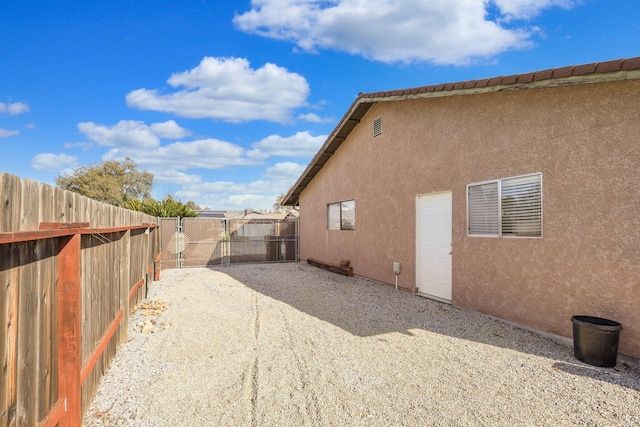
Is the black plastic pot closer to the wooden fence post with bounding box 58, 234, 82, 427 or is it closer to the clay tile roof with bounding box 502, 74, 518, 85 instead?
the clay tile roof with bounding box 502, 74, 518, 85

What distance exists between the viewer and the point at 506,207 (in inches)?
235

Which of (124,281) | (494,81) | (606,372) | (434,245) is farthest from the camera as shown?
(434,245)

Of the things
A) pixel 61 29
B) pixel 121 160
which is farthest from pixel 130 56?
pixel 121 160

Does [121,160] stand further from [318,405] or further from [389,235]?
[318,405]

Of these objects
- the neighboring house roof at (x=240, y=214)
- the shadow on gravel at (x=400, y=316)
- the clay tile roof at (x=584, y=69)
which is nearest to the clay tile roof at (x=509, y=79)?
the clay tile roof at (x=584, y=69)

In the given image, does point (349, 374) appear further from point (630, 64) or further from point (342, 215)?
point (342, 215)

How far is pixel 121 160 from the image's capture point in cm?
3697

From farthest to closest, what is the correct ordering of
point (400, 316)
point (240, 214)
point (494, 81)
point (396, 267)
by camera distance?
1. point (240, 214)
2. point (396, 267)
3. point (400, 316)
4. point (494, 81)

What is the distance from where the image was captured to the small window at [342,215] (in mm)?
11742

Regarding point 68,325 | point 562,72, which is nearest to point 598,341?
Result: point 562,72

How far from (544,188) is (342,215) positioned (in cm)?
771

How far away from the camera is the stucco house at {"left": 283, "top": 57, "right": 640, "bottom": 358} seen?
4363 millimetres

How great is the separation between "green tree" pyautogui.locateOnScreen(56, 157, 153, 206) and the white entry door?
30708 mm

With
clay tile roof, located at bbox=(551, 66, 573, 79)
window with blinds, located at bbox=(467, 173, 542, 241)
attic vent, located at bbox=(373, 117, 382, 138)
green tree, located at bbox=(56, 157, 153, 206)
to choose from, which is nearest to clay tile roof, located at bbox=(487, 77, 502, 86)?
clay tile roof, located at bbox=(551, 66, 573, 79)
